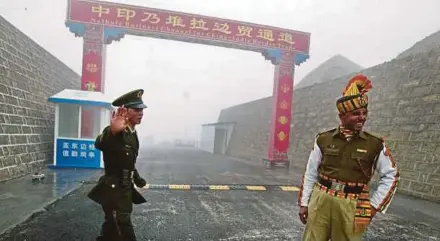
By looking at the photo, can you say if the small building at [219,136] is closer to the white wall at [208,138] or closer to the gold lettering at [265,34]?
the white wall at [208,138]

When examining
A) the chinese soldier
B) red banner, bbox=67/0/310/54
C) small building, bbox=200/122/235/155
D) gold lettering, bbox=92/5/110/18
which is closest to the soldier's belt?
the chinese soldier

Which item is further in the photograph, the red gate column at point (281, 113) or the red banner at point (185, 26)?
the red gate column at point (281, 113)

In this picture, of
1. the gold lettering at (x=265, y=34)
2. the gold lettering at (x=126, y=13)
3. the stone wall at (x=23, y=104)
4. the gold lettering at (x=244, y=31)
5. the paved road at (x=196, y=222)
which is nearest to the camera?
the paved road at (x=196, y=222)

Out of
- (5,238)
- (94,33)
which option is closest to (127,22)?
(94,33)

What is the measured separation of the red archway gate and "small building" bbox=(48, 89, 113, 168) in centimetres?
20

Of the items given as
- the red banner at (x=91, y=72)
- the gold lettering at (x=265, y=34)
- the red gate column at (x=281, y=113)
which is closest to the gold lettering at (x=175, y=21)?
the red banner at (x=91, y=72)

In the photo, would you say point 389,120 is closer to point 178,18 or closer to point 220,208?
point 220,208

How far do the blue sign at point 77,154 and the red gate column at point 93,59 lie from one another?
7.29 ft

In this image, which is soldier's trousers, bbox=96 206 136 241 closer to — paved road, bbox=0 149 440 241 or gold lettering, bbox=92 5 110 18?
paved road, bbox=0 149 440 241

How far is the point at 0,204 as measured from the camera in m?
4.64

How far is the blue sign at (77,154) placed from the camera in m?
8.97

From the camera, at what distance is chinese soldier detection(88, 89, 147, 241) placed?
252 centimetres

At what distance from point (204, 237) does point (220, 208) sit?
5.11 feet

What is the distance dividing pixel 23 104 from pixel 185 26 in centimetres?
612
